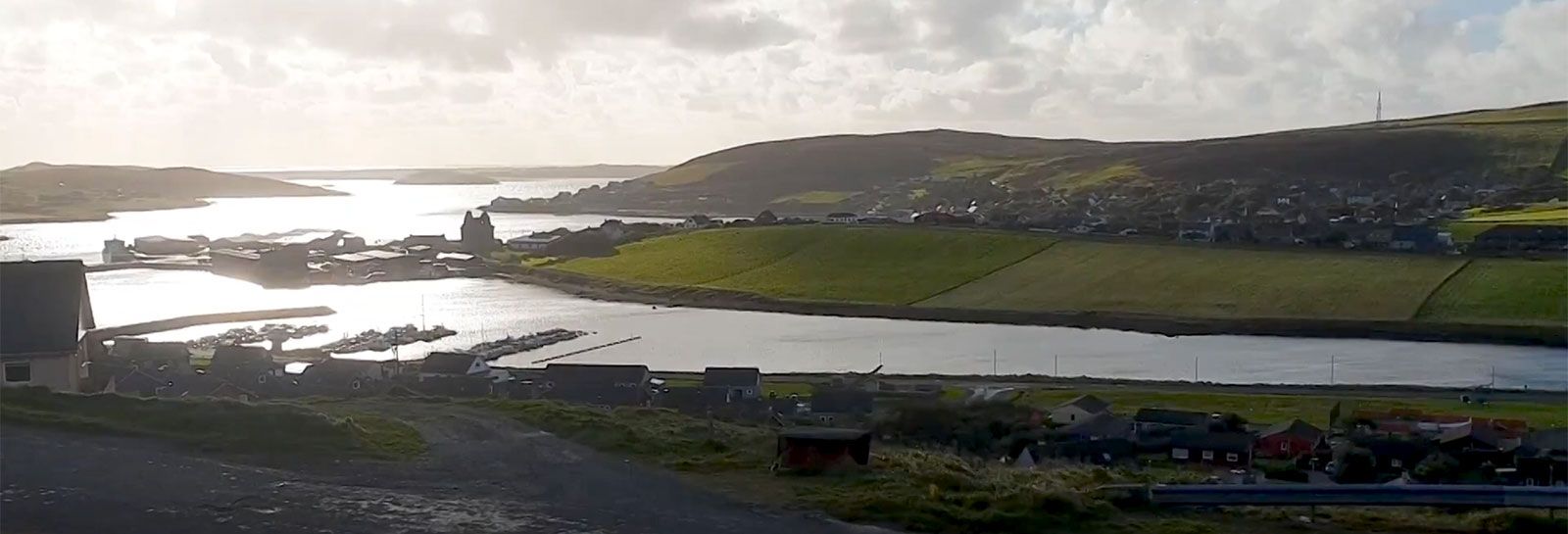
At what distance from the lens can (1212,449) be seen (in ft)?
47.3

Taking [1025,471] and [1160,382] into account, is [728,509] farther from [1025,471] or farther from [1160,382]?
[1160,382]

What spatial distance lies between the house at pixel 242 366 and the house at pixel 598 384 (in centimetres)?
368

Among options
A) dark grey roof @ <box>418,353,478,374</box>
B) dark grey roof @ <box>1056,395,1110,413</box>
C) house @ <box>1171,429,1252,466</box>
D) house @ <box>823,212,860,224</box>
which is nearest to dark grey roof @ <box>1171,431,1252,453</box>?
house @ <box>1171,429,1252,466</box>

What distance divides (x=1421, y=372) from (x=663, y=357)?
525 inches

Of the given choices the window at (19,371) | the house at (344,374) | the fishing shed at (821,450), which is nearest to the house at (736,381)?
the house at (344,374)

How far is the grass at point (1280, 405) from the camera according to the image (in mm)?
17750

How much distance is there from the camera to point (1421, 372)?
22.8 m

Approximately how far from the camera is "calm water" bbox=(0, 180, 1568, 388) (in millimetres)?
23469

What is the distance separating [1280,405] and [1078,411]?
403 centimetres

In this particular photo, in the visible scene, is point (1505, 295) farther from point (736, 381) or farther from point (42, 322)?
point (42, 322)

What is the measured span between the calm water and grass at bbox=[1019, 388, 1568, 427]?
2443 millimetres

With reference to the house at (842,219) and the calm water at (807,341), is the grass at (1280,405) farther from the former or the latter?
the house at (842,219)

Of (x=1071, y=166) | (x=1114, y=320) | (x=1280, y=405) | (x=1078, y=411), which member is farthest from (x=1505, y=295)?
(x=1071, y=166)

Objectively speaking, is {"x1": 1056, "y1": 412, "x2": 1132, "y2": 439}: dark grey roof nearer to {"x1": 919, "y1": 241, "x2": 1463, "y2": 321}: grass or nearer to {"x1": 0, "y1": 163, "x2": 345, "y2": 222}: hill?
{"x1": 919, "y1": 241, "x2": 1463, "y2": 321}: grass
